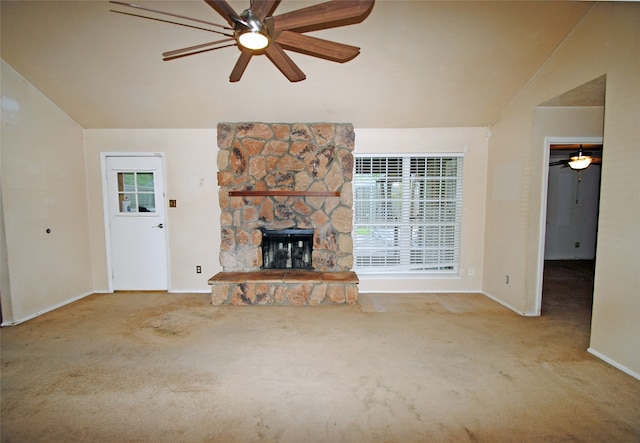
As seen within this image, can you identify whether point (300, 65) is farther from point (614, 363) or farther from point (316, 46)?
point (614, 363)

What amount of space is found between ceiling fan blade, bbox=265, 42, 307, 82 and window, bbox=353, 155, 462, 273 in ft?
6.03

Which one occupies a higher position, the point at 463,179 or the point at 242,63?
the point at 242,63

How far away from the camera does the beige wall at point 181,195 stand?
3.83 m

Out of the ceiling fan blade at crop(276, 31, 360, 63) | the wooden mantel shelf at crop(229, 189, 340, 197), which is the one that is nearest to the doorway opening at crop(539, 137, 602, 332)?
the wooden mantel shelf at crop(229, 189, 340, 197)

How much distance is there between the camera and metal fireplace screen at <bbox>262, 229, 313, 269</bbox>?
151 inches

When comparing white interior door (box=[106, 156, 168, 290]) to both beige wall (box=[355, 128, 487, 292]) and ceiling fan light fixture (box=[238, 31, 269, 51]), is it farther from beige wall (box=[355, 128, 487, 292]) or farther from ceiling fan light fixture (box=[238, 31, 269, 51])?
beige wall (box=[355, 128, 487, 292])

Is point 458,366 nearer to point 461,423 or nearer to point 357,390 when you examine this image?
point 461,423

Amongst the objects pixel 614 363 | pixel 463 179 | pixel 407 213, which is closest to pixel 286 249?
pixel 407 213

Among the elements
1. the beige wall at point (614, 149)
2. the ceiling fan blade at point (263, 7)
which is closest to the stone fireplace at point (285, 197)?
the ceiling fan blade at point (263, 7)

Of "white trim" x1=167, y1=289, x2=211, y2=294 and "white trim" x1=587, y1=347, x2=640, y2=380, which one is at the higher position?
"white trim" x1=167, y1=289, x2=211, y2=294

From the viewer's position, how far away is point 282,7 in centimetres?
229

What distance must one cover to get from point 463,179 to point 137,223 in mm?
4752

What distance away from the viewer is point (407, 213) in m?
3.99

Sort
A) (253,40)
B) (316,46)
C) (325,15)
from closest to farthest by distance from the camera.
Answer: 1. (325,15)
2. (253,40)
3. (316,46)
